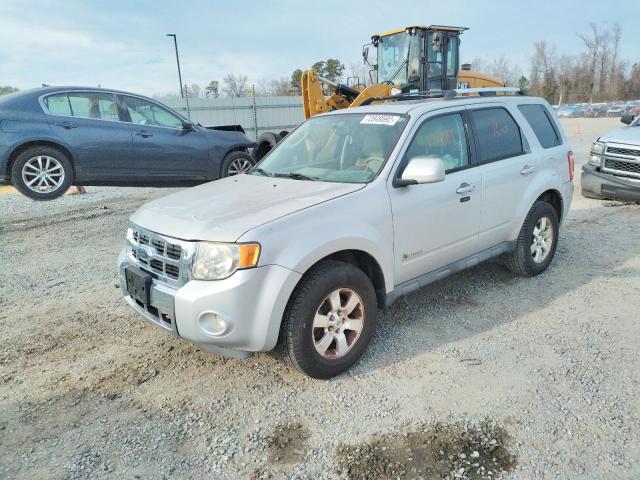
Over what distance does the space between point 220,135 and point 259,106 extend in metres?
15.1

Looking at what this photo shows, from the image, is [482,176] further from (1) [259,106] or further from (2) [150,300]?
(1) [259,106]

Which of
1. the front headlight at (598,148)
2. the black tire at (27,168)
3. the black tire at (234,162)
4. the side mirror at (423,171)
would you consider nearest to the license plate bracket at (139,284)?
the side mirror at (423,171)

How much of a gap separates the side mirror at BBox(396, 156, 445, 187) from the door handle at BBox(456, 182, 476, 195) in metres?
0.62

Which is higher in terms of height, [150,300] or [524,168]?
[524,168]

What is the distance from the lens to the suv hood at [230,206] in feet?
9.62

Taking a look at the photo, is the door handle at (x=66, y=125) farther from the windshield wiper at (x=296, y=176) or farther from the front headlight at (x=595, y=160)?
the front headlight at (x=595, y=160)

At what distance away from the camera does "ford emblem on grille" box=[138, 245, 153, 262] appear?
320 cm

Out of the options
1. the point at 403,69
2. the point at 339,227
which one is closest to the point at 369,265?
the point at 339,227

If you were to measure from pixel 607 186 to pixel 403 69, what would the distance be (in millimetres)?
5150

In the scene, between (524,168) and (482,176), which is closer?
(482,176)

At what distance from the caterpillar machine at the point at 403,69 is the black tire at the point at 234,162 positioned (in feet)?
4.13

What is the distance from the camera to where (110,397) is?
312cm

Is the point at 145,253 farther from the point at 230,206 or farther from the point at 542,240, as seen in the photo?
the point at 542,240

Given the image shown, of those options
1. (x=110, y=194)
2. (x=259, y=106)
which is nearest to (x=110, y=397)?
(x=110, y=194)
